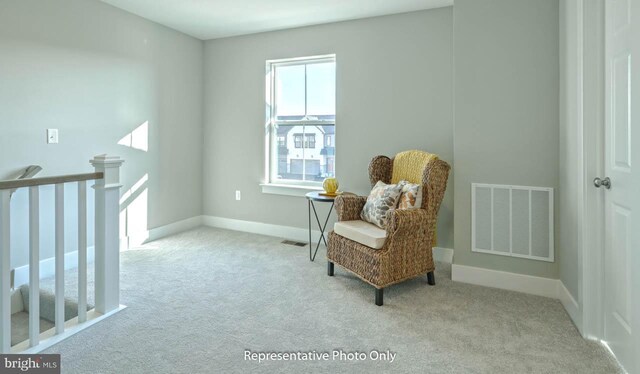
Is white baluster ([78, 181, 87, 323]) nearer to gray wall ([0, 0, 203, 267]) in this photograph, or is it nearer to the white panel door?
gray wall ([0, 0, 203, 267])

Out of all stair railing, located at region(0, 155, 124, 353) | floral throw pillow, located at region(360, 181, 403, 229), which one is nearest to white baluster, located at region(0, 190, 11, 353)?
stair railing, located at region(0, 155, 124, 353)

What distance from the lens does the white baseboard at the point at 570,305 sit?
2.13 meters

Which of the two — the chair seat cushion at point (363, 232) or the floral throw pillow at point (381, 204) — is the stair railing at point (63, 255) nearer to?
the chair seat cushion at point (363, 232)

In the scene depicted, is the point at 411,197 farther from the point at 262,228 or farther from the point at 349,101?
the point at 262,228

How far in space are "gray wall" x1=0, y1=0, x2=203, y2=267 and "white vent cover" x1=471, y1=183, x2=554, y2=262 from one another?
3347mm

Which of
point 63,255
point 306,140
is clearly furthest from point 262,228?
point 63,255

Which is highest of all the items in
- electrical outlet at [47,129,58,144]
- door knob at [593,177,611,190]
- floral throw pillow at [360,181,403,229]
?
electrical outlet at [47,129,58,144]

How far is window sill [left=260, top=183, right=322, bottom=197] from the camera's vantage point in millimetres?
4160

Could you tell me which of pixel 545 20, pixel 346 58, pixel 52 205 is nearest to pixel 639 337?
pixel 545 20

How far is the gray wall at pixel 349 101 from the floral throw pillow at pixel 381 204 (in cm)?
89

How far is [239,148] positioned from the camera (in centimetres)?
456

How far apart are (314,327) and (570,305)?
64.1 inches

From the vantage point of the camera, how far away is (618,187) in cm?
181

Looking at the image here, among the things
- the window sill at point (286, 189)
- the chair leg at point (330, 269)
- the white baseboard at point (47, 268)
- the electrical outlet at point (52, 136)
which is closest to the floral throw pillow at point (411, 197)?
the chair leg at point (330, 269)
